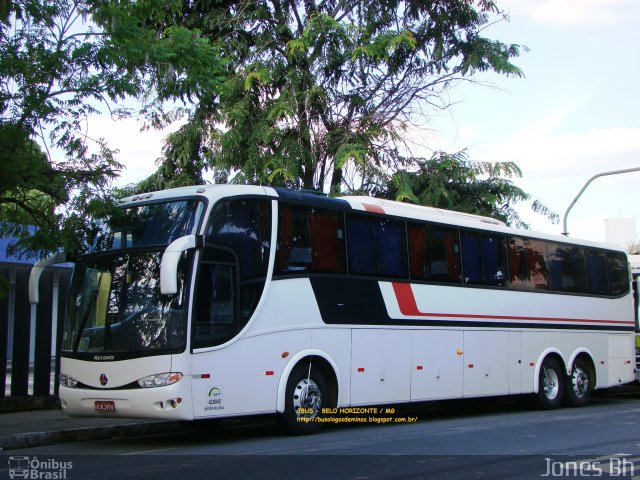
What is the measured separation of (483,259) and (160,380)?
300 inches

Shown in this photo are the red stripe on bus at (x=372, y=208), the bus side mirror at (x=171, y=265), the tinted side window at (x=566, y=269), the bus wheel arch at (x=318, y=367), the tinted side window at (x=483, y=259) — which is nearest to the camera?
the bus side mirror at (x=171, y=265)

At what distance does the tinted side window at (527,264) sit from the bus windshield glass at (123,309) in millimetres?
8126

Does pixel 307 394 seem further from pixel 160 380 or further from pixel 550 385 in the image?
pixel 550 385

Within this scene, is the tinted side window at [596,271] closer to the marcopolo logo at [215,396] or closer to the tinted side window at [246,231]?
the tinted side window at [246,231]

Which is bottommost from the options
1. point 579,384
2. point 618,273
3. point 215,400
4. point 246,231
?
point 579,384

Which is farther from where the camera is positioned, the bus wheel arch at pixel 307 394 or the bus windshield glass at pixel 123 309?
the bus wheel arch at pixel 307 394

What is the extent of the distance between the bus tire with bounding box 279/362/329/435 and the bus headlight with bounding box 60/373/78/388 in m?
2.96

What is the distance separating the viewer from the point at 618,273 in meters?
19.9

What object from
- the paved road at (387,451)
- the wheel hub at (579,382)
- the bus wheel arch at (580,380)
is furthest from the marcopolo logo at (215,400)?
the wheel hub at (579,382)

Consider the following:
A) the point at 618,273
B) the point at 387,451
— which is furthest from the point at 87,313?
the point at 618,273

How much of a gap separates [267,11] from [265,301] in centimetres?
1154

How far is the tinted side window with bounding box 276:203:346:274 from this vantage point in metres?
12.6

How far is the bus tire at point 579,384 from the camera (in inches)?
718

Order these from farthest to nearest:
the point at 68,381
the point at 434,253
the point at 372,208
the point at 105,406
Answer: the point at 434,253 < the point at 372,208 < the point at 68,381 < the point at 105,406
